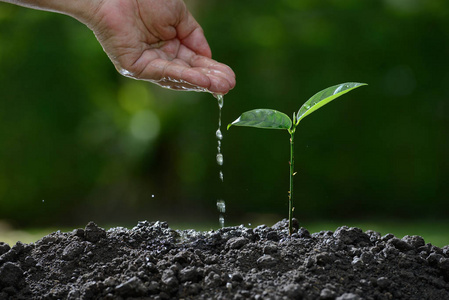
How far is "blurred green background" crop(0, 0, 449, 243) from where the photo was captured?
3439mm

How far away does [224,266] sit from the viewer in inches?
55.6

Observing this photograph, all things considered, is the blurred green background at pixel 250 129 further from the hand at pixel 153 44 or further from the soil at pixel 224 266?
the soil at pixel 224 266

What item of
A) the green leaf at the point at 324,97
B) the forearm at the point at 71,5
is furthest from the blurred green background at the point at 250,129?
the green leaf at the point at 324,97

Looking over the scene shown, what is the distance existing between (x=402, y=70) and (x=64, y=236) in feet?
8.45

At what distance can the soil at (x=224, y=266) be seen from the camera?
4.24ft

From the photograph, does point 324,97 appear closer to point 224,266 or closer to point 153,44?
point 224,266

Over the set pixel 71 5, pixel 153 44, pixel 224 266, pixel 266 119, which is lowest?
pixel 224 266

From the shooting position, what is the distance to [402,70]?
3.46 m

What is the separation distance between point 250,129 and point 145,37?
4.74ft

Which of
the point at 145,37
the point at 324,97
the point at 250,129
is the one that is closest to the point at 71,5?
the point at 145,37

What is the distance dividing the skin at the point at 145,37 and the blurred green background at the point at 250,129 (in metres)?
1.32

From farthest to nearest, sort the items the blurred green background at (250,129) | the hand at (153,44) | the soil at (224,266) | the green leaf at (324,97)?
the blurred green background at (250,129), the hand at (153,44), the green leaf at (324,97), the soil at (224,266)

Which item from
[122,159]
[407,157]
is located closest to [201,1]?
[122,159]

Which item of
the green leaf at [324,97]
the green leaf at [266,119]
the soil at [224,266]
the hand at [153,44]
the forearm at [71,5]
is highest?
the forearm at [71,5]
